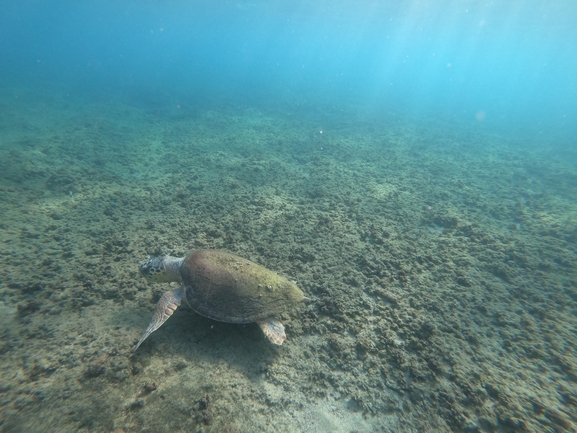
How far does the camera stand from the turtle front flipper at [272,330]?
10.2 ft

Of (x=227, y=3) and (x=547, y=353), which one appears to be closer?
(x=547, y=353)

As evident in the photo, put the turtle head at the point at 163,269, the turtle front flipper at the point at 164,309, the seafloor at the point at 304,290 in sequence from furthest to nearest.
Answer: the turtle head at the point at 163,269 < the turtle front flipper at the point at 164,309 < the seafloor at the point at 304,290

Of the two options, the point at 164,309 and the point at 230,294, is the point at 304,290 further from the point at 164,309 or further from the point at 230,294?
the point at 164,309

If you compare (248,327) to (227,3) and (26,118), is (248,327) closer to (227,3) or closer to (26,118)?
(26,118)

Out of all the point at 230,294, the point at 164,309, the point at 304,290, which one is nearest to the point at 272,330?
the point at 230,294

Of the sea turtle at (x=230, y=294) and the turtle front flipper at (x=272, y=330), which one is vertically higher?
the sea turtle at (x=230, y=294)

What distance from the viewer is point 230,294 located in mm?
3123

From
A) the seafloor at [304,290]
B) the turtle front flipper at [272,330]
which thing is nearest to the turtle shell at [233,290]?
the turtle front flipper at [272,330]

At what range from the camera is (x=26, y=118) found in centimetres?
1300

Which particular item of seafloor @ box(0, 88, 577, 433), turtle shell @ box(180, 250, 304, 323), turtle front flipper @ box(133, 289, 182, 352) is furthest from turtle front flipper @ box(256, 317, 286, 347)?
turtle front flipper @ box(133, 289, 182, 352)

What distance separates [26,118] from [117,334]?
1623 centimetres

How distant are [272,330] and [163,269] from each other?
1.78 metres

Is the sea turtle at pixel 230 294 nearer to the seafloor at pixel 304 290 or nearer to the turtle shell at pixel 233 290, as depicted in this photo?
the turtle shell at pixel 233 290

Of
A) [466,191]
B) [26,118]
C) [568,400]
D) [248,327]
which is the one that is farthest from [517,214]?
[26,118]
